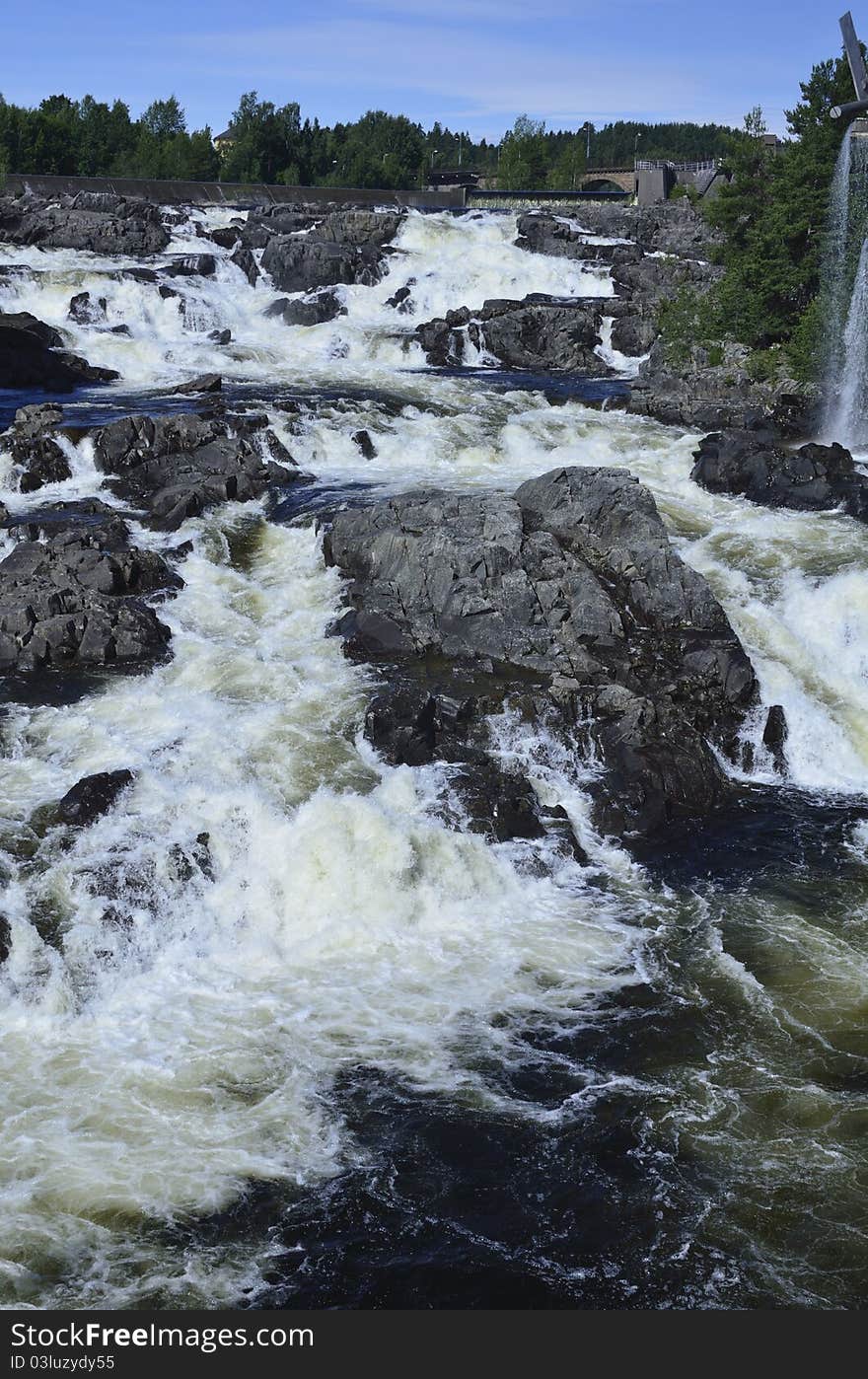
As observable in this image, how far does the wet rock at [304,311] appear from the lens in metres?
51.4

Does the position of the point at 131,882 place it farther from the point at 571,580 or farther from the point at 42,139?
the point at 42,139

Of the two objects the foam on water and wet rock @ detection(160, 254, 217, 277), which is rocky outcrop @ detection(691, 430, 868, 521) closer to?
the foam on water

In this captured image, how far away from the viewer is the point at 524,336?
4956 cm

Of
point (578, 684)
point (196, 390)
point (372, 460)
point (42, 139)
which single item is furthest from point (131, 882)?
point (42, 139)

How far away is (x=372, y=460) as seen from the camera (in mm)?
34844

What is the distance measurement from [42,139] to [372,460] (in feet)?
214

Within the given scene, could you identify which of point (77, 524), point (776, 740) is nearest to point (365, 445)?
point (77, 524)

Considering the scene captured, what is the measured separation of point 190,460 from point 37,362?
12335mm

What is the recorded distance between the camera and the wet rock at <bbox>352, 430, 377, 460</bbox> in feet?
115

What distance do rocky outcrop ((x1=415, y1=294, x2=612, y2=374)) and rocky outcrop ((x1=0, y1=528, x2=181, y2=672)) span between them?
24.8 metres

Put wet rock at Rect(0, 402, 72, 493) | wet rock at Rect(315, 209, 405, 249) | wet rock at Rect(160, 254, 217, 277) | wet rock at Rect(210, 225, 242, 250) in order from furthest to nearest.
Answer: wet rock at Rect(315, 209, 405, 249) < wet rock at Rect(210, 225, 242, 250) < wet rock at Rect(160, 254, 217, 277) < wet rock at Rect(0, 402, 72, 493)

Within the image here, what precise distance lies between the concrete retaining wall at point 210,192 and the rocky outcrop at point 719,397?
37.0 m

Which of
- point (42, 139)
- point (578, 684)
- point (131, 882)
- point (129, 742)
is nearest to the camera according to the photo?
point (131, 882)

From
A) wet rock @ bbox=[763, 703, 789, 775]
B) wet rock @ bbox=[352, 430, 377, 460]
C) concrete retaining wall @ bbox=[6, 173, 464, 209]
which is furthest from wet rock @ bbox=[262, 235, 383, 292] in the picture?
wet rock @ bbox=[763, 703, 789, 775]
